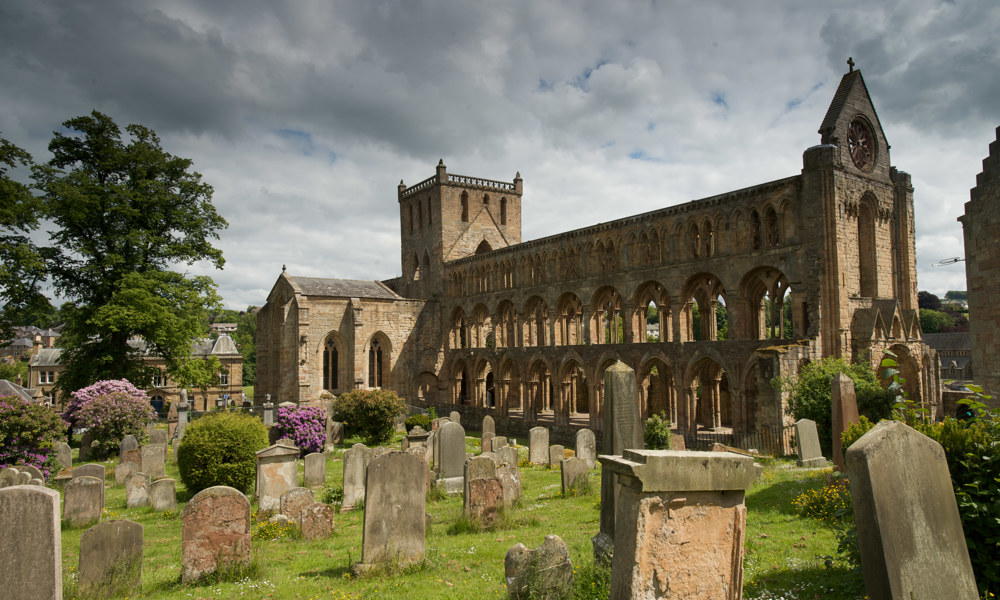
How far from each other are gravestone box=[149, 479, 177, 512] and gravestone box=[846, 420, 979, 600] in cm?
1447

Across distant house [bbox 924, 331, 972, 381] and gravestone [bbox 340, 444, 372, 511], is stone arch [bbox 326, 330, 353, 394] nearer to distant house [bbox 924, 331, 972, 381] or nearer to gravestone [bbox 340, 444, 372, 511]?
gravestone [bbox 340, 444, 372, 511]

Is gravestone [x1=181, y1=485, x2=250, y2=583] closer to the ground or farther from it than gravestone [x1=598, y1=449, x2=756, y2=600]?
closer to the ground

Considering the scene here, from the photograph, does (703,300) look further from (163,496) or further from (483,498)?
(163,496)

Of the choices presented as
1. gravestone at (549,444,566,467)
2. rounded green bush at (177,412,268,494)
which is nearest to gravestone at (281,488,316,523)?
rounded green bush at (177,412,268,494)

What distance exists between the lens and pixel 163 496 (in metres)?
14.9

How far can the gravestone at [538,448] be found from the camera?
20594 mm

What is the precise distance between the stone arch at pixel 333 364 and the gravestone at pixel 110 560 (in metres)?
31.7

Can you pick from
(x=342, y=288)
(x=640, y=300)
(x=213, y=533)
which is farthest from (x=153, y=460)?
(x=342, y=288)

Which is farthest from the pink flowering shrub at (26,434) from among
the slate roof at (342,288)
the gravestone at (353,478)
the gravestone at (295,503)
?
the slate roof at (342,288)

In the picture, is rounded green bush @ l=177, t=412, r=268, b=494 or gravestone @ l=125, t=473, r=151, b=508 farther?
rounded green bush @ l=177, t=412, r=268, b=494

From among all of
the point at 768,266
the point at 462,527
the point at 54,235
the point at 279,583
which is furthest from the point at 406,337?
the point at 279,583

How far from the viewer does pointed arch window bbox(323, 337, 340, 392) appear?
130 ft

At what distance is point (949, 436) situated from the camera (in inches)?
243

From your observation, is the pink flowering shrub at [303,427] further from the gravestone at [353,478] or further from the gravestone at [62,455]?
the gravestone at [353,478]
